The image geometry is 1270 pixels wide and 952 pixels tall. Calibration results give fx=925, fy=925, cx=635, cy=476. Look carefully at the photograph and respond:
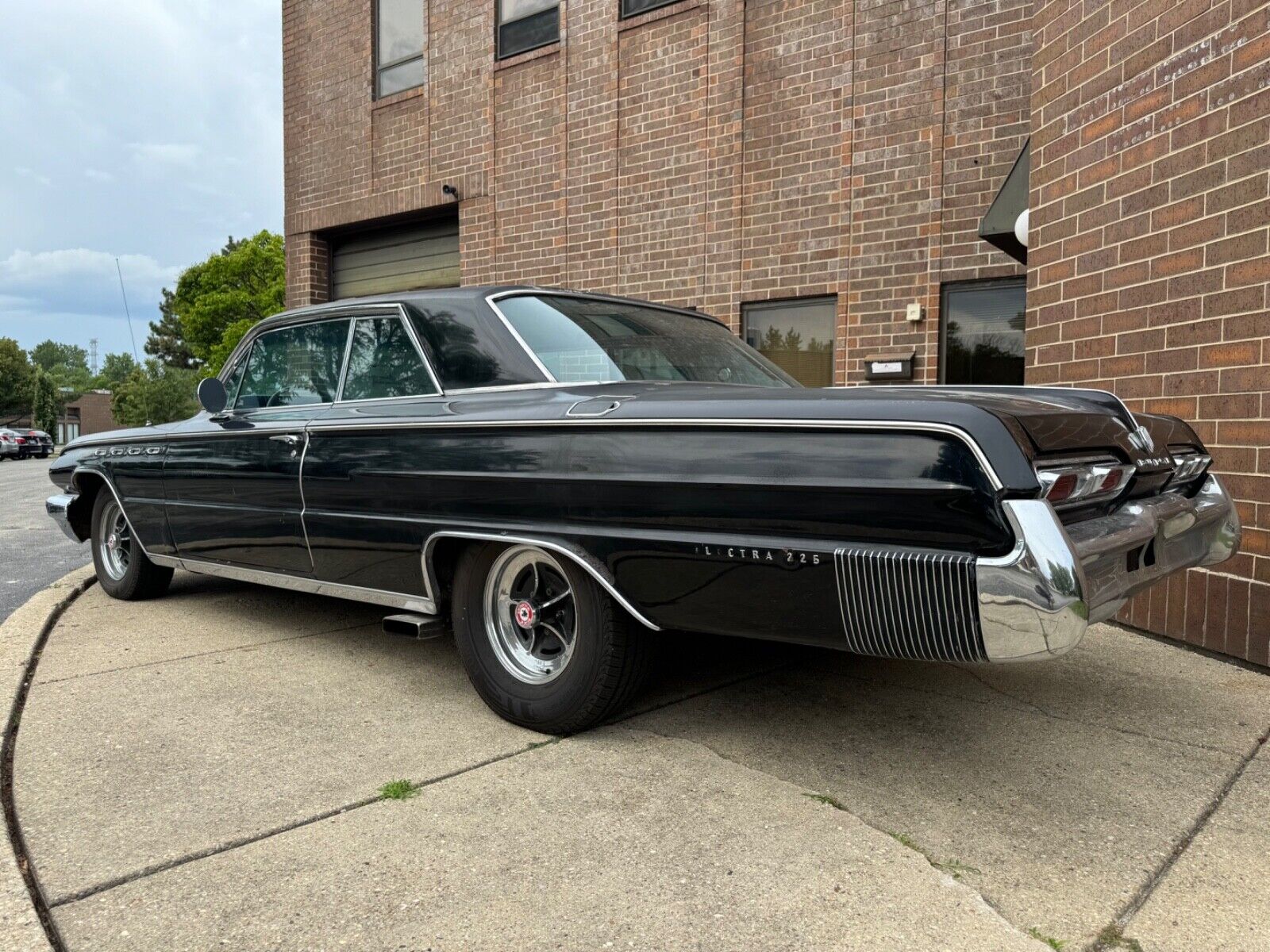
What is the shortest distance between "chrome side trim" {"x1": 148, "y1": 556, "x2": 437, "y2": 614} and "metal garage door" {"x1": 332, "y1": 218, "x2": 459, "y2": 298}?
23.6 feet

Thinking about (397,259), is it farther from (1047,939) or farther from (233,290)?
(233,290)

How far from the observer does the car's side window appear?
157 inches

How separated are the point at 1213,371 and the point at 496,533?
3.30 meters

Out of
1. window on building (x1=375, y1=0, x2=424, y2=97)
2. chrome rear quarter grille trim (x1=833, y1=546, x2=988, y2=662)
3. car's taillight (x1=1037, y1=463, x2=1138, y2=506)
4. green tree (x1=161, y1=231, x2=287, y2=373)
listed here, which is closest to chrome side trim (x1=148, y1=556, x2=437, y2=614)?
chrome rear quarter grille trim (x1=833, y1=546, x2=988, y2=662)

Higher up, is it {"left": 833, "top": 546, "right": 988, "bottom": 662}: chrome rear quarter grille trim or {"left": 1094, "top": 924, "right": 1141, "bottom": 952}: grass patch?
{"left": 833, "top": 546, "right": 988, "bottom": 662}: chrome rear quarter grille trim

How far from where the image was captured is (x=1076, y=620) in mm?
2129

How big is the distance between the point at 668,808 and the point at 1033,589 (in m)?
1.15

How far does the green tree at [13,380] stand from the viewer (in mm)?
63812

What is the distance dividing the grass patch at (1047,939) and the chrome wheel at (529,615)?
1.54 m

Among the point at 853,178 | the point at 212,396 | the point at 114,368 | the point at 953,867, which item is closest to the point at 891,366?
the point at 853,178

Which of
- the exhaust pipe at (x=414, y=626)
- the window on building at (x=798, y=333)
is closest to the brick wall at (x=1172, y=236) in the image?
the window on building at (x=798, y=333)

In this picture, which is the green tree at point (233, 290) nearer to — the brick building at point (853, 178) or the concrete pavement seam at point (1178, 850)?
the brick building at point (853, 178)

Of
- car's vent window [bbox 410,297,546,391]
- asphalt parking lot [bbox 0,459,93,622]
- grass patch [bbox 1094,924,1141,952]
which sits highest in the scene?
car's vent window [bbox 410,297,546,391]

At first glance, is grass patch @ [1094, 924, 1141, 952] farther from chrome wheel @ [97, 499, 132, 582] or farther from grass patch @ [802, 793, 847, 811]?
chrome wheel @ [97, 499, 132, 582]
